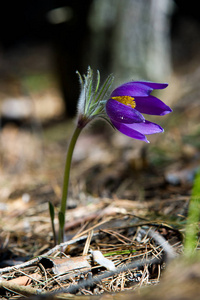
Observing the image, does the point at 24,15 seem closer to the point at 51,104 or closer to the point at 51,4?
the point at 51,4

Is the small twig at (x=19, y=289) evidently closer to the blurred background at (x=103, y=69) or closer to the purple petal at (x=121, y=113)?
the purple petal at (x=121, y=113)

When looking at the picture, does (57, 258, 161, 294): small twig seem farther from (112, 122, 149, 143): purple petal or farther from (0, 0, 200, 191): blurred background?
(0, 0, 200, 191): blurred background

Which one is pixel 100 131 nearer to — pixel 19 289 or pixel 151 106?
pixel 151 106

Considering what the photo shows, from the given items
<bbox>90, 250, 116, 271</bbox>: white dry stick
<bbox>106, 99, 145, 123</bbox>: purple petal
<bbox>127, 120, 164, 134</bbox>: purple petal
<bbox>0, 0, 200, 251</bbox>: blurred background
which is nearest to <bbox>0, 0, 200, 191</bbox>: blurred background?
<bbox>0, 0, 200, 251</bbox>: blurred background

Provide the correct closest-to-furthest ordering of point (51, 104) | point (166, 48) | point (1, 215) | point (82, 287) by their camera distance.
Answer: point (82, 287) < point (1, 215) < point (166, 48) < point (51, 104)

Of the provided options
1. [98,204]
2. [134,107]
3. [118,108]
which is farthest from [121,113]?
[98,204]

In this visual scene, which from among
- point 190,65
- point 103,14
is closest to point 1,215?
point 103,14

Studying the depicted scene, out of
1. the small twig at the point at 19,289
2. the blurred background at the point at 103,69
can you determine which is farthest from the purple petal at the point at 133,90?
the blurred background at the point at 103,69
